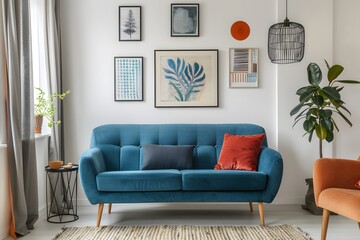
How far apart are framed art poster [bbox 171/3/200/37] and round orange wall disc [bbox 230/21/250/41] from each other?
41 cm

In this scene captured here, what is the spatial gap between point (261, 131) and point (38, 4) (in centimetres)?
268

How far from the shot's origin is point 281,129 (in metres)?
4.94

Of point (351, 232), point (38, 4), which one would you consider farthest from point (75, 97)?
point (351, 232)

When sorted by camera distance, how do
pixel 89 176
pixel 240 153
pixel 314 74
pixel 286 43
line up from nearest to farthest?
1. pixel 89 176
2. pixel 240 153
3. pixel 314 74
4. pixel 286 43

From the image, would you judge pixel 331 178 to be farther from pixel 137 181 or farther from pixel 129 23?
pixel 129 23

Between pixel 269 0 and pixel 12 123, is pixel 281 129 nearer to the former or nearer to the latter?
pixel 269 0

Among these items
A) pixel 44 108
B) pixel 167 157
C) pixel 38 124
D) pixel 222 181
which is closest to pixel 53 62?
pixel 44 108

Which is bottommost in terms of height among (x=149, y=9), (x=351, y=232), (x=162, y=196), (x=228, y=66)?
(x=351, y=232)

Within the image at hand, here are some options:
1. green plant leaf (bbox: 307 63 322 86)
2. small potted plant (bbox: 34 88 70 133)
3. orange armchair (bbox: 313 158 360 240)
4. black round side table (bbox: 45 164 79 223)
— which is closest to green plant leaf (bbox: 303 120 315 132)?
green plant leaf (bbox: 307 63 322 86)

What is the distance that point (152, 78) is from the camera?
5020mm

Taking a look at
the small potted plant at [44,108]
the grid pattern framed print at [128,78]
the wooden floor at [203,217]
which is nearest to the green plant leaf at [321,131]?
the wooden floor at [203,217]

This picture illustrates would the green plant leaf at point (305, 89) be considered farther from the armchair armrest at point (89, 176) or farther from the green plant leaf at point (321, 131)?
the armchair armrest at point (89, 176)

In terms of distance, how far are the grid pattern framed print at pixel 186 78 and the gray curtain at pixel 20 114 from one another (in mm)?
1537

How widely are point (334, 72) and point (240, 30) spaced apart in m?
1.12
